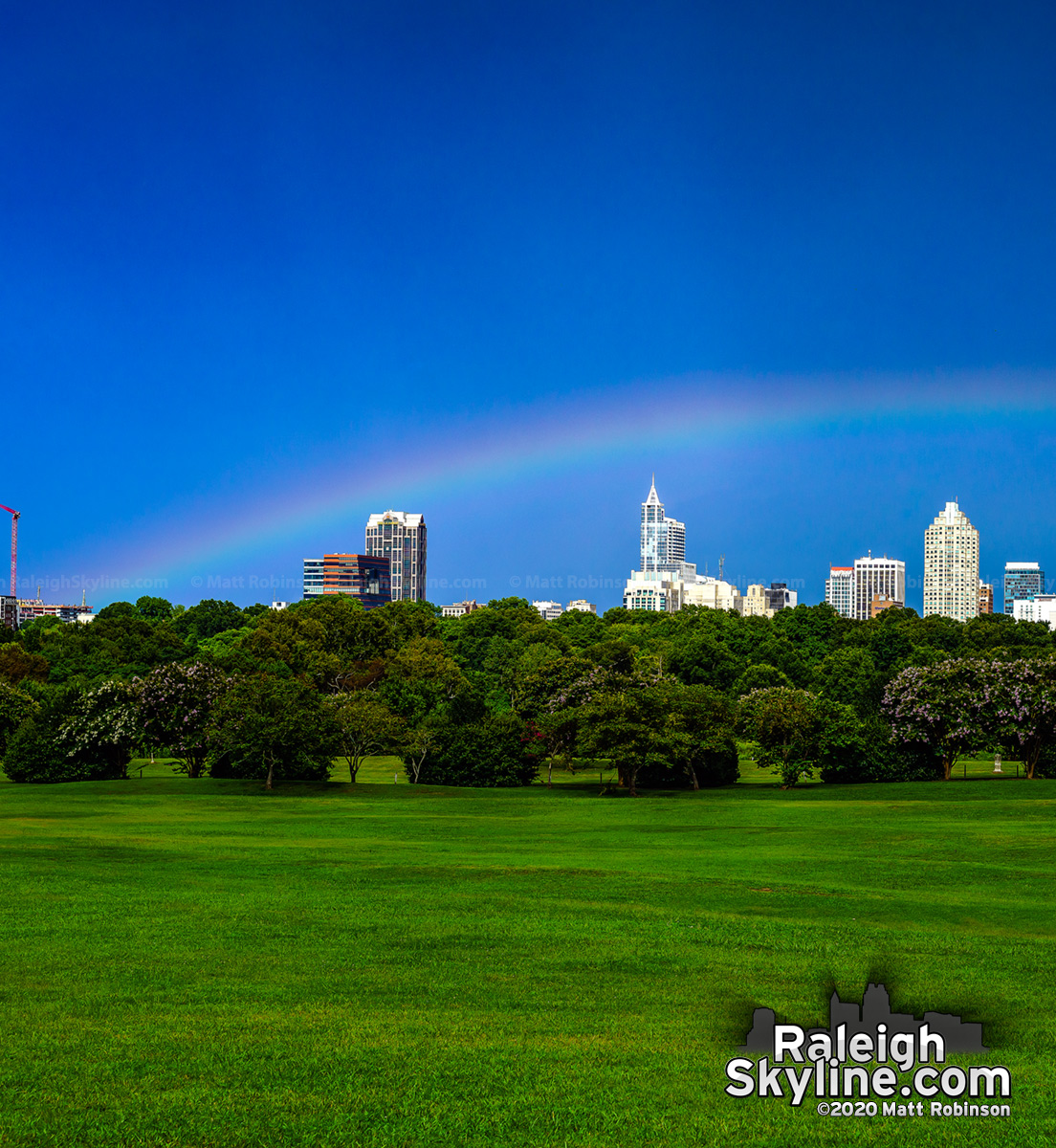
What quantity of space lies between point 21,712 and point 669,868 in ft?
179

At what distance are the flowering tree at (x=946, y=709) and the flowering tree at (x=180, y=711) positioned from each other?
39119 mm

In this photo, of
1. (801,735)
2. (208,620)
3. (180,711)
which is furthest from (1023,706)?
(208,620)

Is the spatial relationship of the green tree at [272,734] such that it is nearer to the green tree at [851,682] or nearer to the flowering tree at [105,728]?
the flowering tree at [105,728]

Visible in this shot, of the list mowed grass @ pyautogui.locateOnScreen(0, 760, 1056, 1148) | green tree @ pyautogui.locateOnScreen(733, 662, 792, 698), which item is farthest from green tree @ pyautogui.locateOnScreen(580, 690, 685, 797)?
green tree @ pyautogui.locateOnScreen(733, 662, 792, 698)

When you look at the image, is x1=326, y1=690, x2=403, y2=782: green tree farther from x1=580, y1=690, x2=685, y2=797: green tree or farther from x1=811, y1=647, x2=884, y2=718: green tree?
x1=811, y1=647, x2=884, y2=718: green tree

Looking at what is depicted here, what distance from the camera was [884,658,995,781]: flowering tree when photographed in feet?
198

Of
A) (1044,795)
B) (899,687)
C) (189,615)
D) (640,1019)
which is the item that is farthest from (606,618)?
(640,1019)

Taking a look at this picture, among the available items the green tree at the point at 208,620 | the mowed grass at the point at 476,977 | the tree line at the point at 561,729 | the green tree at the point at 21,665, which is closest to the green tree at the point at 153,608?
the green tree at the point at 208,620

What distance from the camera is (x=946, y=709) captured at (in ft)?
200

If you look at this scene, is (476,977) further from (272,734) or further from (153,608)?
(153,608)

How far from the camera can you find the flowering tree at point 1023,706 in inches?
2345

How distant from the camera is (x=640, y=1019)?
14.3m

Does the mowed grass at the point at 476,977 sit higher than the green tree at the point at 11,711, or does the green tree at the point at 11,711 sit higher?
the green tree at the point at 11,711

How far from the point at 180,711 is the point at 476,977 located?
169ft
